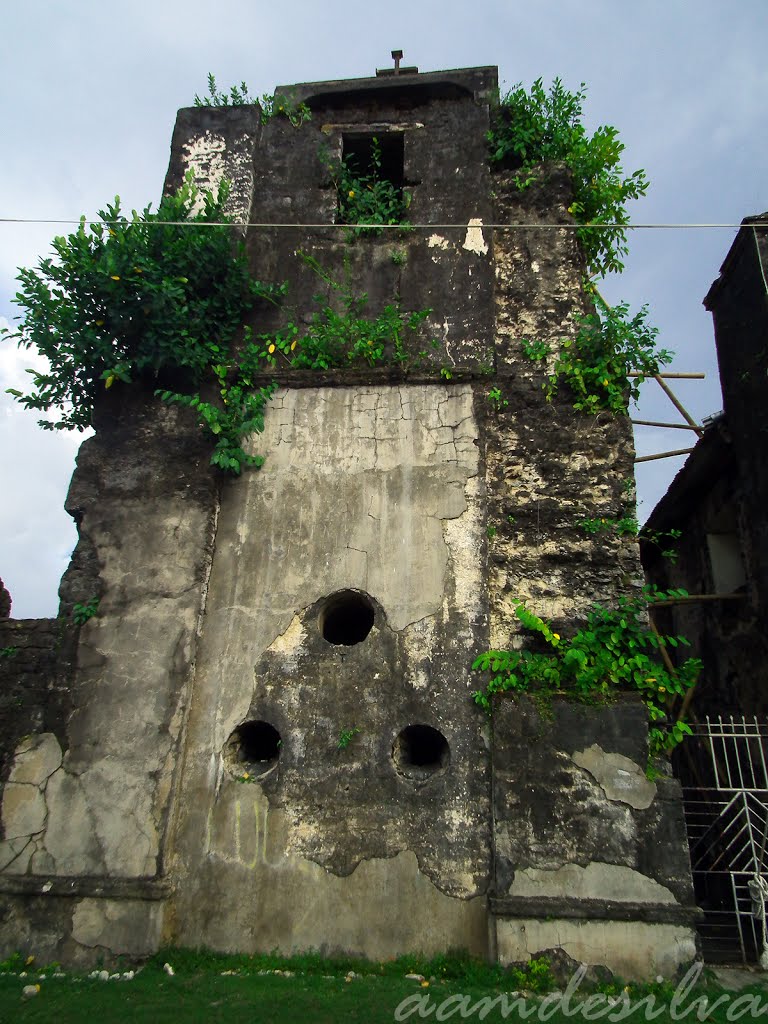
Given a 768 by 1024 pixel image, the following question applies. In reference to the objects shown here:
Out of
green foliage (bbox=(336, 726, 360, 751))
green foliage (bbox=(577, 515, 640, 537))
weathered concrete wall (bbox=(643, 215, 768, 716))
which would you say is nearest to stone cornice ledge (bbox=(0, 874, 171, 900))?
green foliage (bbox=(336, 726, 360, 751))

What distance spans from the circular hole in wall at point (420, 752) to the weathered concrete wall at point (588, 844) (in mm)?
445

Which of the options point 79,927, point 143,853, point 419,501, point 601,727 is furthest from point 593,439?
point 79,927

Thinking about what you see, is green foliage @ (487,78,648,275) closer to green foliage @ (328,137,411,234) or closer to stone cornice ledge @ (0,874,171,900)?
green foliage @ (328,137,411,234)

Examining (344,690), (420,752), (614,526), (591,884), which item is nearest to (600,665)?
(614,526)

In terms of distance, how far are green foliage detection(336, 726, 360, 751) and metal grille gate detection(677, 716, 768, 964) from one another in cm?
234

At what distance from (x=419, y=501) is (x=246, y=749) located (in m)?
2.33

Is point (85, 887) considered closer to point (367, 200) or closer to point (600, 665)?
point (600, 665)

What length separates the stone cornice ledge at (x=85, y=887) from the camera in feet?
15.1

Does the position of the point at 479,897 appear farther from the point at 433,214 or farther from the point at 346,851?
the point at 433,214

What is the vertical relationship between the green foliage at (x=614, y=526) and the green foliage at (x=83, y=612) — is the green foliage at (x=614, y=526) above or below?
above

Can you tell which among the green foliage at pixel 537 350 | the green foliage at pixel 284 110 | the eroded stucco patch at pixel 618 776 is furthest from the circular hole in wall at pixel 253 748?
the green foliage at pixel 284 110

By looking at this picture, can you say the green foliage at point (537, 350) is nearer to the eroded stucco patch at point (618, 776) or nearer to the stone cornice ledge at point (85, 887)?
the eroded stucco patch at point (618, 776)

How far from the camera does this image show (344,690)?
509cm

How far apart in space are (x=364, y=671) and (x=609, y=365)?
3.20 meters
